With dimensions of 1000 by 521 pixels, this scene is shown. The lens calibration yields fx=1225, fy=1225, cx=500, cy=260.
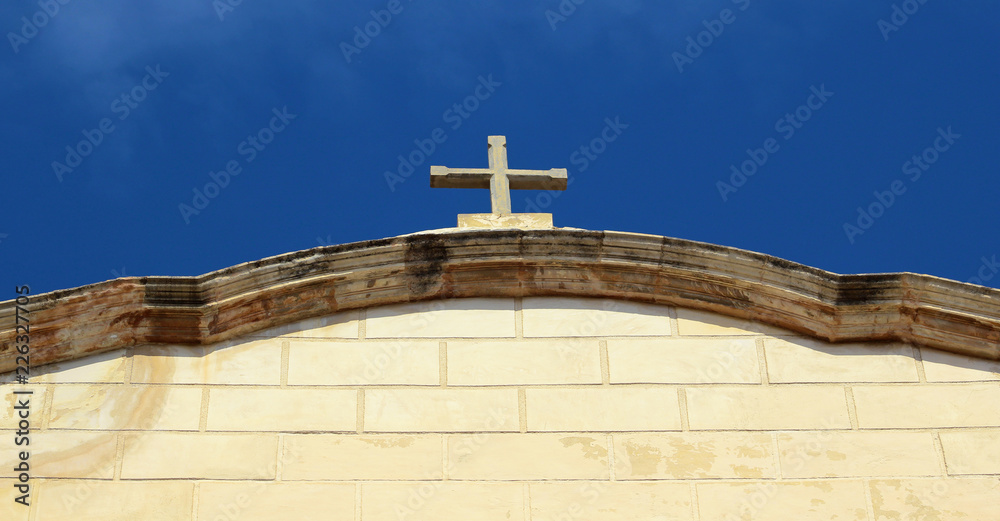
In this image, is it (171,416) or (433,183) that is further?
(433,183)

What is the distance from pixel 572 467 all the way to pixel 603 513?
319 millimetres

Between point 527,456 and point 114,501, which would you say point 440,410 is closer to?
point 527,456

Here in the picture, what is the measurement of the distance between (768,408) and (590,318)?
1.18 meters

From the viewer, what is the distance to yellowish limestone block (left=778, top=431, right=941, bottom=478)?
22.0 feet

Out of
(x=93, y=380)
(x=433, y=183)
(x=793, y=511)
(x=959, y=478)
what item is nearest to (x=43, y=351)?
(x=93, y=380)

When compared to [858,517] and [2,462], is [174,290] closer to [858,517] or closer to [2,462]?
[2,462]

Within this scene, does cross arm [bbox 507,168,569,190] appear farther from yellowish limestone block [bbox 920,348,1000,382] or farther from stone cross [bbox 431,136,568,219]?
yellowish limestone block [bbox 920,348,1000,382]

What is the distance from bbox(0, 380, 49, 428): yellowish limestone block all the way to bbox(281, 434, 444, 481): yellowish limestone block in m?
1.39

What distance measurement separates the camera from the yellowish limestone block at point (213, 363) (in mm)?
6965

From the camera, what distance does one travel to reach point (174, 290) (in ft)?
23.4

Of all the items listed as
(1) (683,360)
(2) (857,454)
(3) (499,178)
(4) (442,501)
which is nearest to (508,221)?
(3) (499,178)

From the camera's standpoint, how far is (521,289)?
7508 millimetres

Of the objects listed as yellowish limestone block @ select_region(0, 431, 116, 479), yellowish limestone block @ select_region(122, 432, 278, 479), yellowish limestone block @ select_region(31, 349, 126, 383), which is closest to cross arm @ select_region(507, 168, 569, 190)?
yellowish limestone block @ select_region(122, 432, 278, 479)

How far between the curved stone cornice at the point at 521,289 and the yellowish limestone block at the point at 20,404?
21 cm
